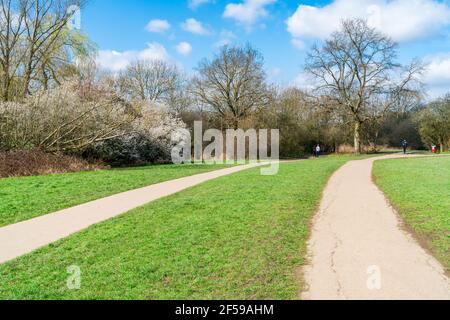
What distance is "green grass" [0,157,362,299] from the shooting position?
4258 mm

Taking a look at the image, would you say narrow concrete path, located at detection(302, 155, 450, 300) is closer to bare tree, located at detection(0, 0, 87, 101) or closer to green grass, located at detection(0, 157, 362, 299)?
green grass, located at detection(0, 157, 362, 299)

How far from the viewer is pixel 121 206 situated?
30.5 feet

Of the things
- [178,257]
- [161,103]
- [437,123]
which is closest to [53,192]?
[178,257]

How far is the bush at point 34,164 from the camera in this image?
53.4ft

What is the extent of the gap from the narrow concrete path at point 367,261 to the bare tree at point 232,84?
102 feet

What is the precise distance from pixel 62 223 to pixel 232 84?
3410 centimetres

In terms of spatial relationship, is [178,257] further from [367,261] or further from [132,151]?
[132,151]

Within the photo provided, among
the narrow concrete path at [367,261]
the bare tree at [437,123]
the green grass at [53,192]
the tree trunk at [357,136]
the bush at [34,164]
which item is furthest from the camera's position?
the bare tree at [437,123]

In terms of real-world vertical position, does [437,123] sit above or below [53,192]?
above

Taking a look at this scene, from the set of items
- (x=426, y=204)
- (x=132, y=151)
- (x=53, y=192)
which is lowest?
(x=426, y=204)

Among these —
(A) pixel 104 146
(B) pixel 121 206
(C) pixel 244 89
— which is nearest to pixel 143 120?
(A) pixel 104 146

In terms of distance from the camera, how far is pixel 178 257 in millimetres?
5301

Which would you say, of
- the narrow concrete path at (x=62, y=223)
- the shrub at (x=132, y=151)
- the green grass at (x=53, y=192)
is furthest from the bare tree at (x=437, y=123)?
the narrow concrete path at (x=62, y=223)

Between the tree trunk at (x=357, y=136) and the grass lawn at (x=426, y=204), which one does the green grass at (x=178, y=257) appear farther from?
the tree trunk at (x=357, y=136)
